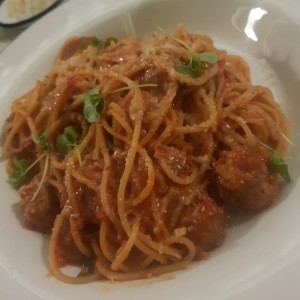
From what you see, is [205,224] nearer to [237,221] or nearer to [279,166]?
[237,221]

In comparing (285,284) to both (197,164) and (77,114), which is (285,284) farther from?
(77,114)

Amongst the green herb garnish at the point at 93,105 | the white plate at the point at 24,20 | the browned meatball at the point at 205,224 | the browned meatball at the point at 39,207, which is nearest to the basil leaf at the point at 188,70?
the green herb garnish at the point at 93,105

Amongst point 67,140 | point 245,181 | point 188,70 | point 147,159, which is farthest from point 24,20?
point 245,181

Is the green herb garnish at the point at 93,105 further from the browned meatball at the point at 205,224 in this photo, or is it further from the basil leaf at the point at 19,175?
the browned meatball at the point at 205,224

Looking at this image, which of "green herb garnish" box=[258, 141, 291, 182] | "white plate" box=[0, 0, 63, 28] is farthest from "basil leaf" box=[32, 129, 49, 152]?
"white plate" box=[0, 0, 63, 28]

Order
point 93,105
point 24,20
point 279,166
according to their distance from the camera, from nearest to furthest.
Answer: point 279,166 → point 93,105 → point 24,20

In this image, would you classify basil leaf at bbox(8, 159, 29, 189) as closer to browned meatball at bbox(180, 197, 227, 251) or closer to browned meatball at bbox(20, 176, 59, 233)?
browned meatball at bbox(20, 176, 59, 233)

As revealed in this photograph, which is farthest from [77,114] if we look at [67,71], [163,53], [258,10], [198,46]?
[258,10]
